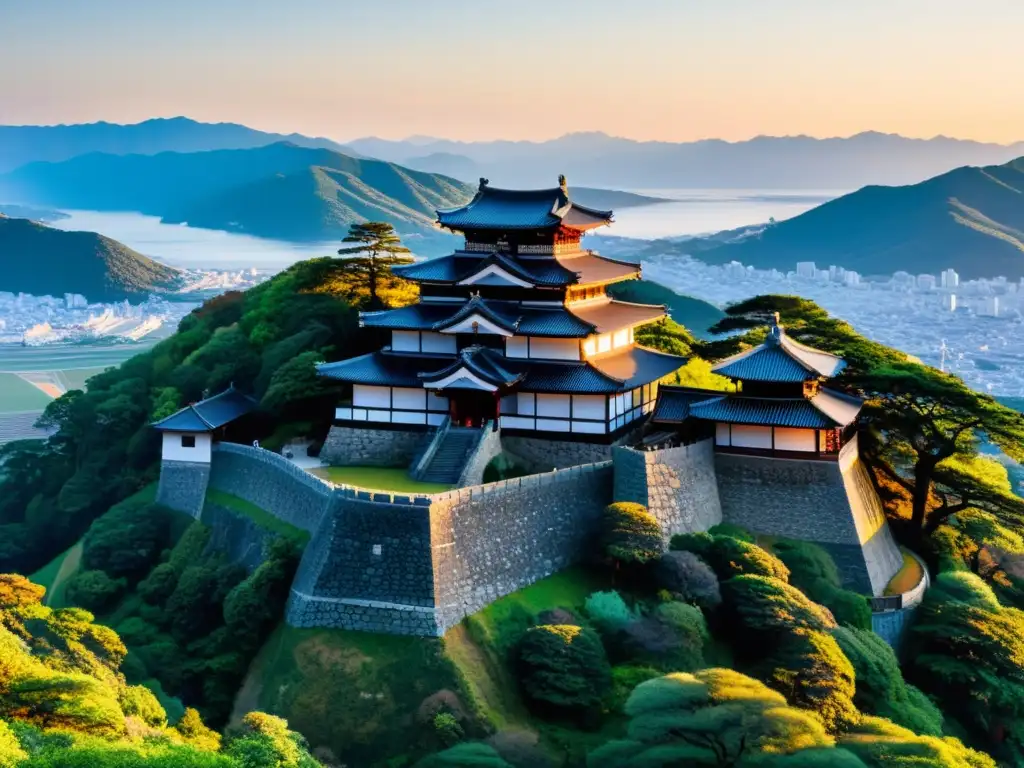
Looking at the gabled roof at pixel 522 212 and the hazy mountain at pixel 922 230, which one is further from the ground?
the gabled roof at pixel 522 212

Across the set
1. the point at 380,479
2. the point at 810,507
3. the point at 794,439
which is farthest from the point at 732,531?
the point at 380,479

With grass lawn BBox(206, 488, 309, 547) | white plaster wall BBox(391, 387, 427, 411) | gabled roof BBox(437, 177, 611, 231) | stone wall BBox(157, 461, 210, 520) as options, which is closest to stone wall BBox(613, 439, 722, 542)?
white plaster wall BBox(391, 387, 427, 411)

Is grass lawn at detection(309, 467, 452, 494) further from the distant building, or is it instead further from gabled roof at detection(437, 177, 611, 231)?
the distant building

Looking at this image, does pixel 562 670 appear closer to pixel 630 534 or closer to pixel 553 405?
pixel 630 534

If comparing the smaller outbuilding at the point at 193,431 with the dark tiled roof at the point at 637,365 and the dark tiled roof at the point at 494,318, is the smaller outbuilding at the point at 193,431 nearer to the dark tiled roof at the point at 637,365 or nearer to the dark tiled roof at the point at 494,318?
the dark tiled roof at the point at 494,318

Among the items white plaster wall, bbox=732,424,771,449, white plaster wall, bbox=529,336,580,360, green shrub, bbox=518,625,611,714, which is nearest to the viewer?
green shrub, bbox=518,625,611,714

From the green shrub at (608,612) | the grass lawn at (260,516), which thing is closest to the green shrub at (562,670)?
the green shrub at (608,612)
